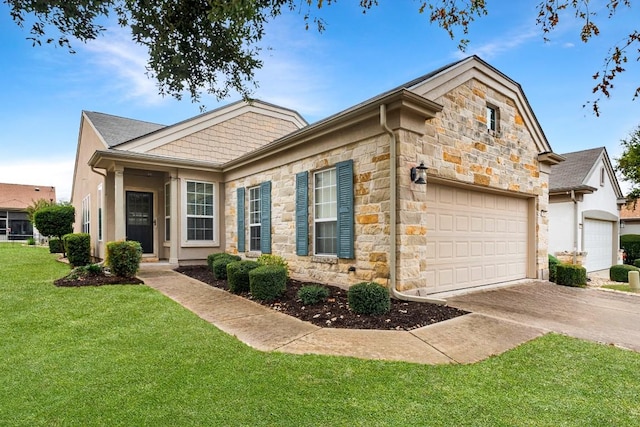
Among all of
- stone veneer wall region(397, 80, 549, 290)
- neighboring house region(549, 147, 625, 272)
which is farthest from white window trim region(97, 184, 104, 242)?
neighboring house region(549, 147, 625, 272)

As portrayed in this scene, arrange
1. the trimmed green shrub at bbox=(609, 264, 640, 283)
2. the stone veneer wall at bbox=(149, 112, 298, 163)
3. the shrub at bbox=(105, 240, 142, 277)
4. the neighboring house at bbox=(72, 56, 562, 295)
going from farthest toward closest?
1. the stone veneer wall at bbox=(149, 112, 298, 163)
2. the trimmed green shrub at bbox=(609, 264, 640, 283)
3. the shrub at bbox=(105, 240, 142, 277)
4. the neighboring house at bbox=(72, 56, 562, 295)

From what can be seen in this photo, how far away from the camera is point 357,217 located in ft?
21.9

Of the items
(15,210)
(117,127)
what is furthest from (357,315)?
(15,210)

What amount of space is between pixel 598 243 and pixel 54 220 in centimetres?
2276

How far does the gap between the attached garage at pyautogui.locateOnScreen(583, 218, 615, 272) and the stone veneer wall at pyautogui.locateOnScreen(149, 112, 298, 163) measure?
42.0 feet

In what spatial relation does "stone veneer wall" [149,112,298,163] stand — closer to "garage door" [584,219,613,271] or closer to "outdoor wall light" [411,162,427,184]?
"outdoor wall light" [411,162,427,184]

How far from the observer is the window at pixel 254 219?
10117 mm

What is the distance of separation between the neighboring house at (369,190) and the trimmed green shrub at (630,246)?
12.7 meters

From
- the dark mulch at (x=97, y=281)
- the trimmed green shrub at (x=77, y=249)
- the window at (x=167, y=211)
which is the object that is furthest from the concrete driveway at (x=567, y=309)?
the trimmed green shrub at (x=77, y=249)

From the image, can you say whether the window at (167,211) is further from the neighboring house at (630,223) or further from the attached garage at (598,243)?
the neighboring house at (630,223)

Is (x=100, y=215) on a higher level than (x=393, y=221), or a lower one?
higher

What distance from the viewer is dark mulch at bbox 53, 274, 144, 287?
25.2 ft

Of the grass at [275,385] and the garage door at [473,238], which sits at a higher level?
the garage door at [473,238]

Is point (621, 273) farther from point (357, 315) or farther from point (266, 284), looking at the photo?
point (266, 284)
